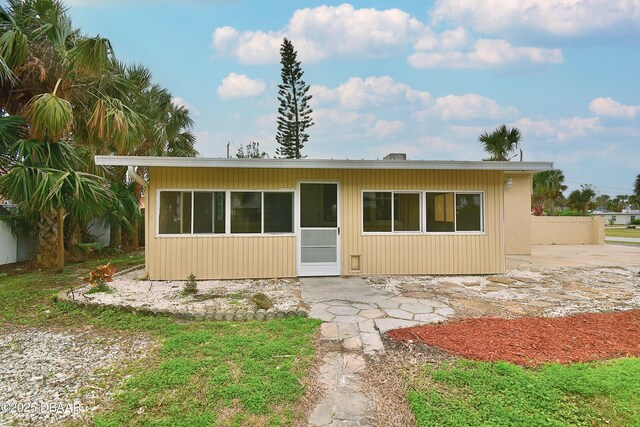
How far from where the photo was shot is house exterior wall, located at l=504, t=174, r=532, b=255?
11086 mm

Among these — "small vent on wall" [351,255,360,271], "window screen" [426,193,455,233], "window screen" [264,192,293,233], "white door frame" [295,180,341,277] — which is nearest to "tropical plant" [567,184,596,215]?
"window screen" [426,193,455,233]

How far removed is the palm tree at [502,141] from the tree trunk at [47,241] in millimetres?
15574

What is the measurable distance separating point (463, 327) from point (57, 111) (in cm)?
771

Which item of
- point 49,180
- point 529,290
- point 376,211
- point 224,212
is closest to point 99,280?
point 49,180

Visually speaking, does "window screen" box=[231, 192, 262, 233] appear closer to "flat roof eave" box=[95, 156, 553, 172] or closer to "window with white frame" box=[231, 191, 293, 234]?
"window with white frame" box=[231, 191, 293, 234]

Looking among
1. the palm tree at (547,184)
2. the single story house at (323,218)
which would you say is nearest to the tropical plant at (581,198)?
the palm tree at (547,184)

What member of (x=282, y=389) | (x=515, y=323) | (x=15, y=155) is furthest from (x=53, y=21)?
(x=515, y=323)

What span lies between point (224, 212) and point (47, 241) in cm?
506

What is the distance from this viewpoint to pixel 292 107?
19.6m

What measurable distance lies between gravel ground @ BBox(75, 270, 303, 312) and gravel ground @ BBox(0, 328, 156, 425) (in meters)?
0.95

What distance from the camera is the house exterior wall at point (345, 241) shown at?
21.4 ft

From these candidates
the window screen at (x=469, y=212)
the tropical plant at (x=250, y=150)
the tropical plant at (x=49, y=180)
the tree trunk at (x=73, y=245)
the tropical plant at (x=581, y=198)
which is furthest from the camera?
the tropical plant at (x=581, y=198)

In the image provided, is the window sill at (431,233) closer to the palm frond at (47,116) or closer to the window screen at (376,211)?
the window screen at (376,211)

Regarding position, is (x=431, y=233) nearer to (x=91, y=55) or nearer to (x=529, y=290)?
(x=529, y=290)
